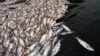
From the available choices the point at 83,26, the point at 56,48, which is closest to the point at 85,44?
the point at 56,48

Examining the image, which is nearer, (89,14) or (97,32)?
(97,32)

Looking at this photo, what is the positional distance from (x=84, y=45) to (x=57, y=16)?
389 cm

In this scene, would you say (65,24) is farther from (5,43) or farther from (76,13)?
(5,43)

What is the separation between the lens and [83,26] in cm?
1020

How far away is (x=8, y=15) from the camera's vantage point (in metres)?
12.8

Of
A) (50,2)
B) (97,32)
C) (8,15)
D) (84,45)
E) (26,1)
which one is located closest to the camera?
(84,45)

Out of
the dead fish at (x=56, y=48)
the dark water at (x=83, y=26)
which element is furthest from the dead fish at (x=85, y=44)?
the dead fish at (x=56, y=48)

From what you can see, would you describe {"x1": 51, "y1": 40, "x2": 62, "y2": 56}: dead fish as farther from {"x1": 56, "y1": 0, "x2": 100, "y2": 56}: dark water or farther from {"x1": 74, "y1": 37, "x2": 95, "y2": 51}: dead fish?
{"x1": 74, "y1": 37, "x2": 95, "y2": 51}: dead fish

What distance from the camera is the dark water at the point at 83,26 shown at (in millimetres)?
8266

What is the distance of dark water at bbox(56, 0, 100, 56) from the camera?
8.27 metres

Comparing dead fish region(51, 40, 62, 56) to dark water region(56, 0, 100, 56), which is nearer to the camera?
dead fish region(51, 40, 62, 56)

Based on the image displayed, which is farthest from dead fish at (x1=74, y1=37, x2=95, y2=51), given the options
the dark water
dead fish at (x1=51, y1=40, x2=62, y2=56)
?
dead fish at (x1=51, y1=40, x2=62, y2=56)

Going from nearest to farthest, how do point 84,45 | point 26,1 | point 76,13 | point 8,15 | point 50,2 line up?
point 84,45 → point 76,13 → point 8,15 → point 50,2 → point 26,1

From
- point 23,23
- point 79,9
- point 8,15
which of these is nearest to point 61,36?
point 23,23
